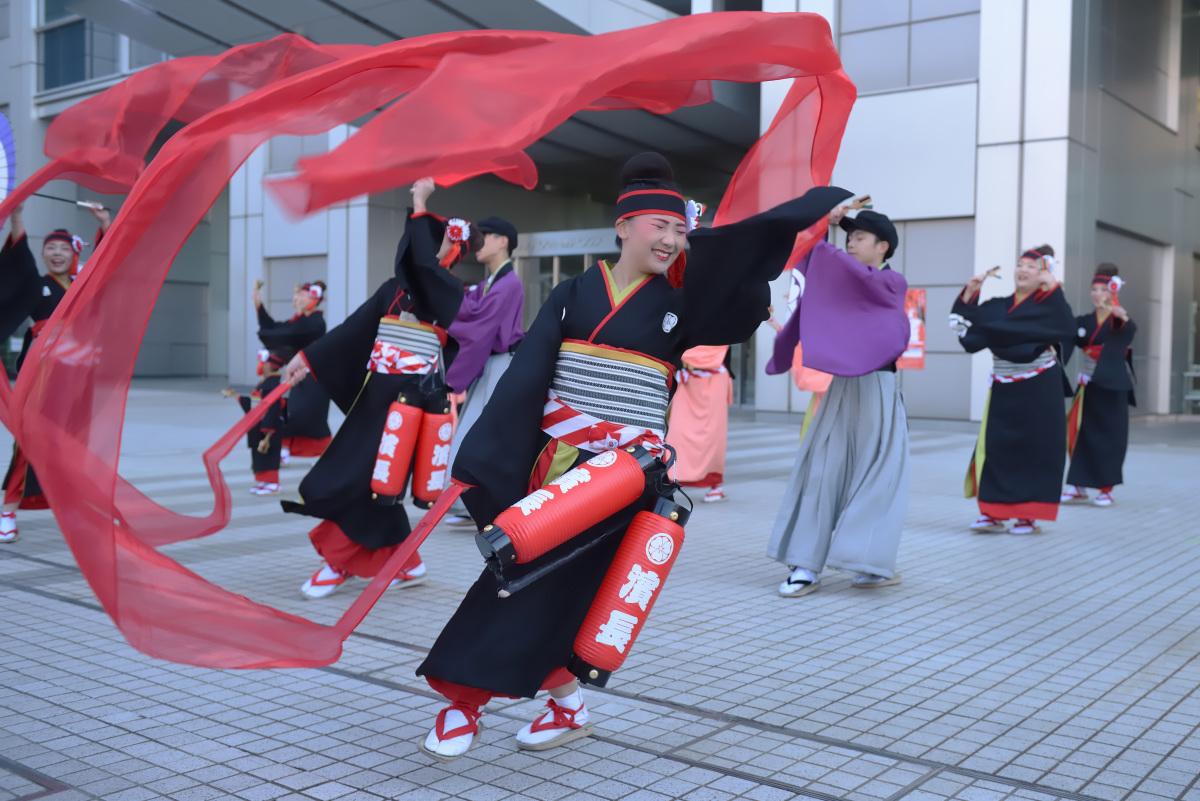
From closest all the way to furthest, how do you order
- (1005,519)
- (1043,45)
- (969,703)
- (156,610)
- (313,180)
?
(313,180) → (156,610) → (969,703) → (1005,519) → (1043,45)

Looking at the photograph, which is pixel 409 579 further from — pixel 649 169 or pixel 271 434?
pixel 271 434

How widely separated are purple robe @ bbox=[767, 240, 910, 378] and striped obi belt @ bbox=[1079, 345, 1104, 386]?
182 inches

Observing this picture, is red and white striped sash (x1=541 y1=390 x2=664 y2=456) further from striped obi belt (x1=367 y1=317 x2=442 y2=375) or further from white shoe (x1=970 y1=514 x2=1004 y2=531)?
white shoe (x1=970 y1=514 x2=1004 y2=531)

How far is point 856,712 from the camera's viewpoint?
340 cm

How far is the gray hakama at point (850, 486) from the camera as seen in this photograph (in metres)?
5.17

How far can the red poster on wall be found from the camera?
570 inches

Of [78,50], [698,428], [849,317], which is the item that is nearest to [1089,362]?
[698,428]

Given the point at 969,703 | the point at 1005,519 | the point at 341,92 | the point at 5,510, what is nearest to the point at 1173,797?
the point at 969,703

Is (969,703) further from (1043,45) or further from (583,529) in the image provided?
(1043,45)

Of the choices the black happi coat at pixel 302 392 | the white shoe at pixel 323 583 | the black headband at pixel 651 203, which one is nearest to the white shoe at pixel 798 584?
the white shoe at pixel 323 583

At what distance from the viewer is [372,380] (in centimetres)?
505

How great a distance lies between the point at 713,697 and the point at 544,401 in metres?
1.25

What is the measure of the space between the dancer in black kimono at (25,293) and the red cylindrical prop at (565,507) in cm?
362

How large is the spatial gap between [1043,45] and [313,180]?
1364 cm
